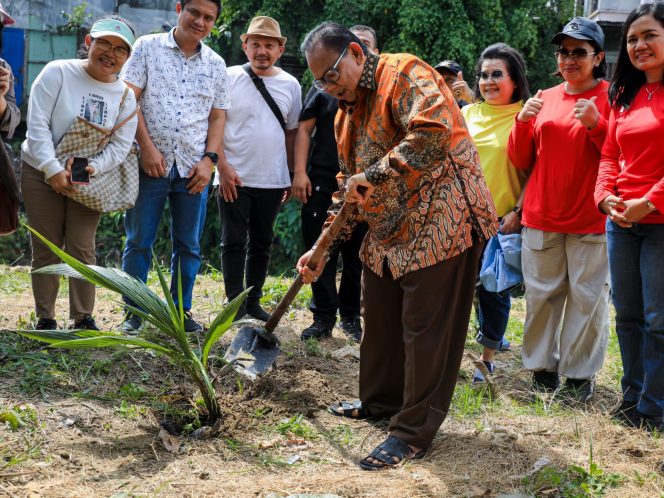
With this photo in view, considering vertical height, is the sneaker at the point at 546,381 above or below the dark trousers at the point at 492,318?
below

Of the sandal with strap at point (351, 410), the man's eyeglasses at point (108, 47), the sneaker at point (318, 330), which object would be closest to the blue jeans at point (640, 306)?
the sandal with strap at point (351, 410)

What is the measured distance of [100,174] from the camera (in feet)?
14.6

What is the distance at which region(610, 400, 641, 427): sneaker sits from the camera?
378 cm

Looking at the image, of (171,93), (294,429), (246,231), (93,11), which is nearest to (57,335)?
(294,429)

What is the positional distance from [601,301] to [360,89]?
6.48ft

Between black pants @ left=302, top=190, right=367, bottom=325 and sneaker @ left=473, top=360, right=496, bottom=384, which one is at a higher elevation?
black pants @ left=302, top=190, right=367, bottom=325

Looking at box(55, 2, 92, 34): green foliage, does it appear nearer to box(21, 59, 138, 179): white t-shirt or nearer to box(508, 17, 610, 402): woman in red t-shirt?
box(21, 59, 138, 179): white t-shirt

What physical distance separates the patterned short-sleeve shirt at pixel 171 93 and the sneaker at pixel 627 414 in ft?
9.52

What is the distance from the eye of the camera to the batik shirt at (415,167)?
306 cm

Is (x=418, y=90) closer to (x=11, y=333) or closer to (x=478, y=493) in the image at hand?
(x=478, y=493)

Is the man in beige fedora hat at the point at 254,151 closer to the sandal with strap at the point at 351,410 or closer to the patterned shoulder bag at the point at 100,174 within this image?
the patterned shoulder bag at the point at 100,174

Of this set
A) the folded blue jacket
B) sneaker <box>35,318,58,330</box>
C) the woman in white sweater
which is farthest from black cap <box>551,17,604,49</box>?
sneaker <box>35,318,58,330</box>

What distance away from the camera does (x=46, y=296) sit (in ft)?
15.0

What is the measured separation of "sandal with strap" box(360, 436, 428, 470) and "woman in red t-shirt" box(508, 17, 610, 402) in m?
1.37
